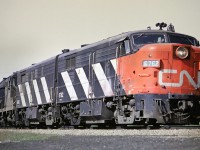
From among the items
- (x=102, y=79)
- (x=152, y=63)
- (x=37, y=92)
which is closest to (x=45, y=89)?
(x=37, y=92)

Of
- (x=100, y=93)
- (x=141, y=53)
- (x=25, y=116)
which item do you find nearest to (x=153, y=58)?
(x=141, y=53)

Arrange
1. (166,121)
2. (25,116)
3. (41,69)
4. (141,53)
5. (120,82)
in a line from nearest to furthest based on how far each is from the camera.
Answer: (166,121)
(141,53)
(120,82)
(41,69)
(25,116)

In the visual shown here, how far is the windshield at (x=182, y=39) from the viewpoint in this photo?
524 inches

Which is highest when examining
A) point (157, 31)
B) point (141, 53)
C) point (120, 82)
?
point (157, 31)

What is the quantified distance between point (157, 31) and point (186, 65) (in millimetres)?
1656

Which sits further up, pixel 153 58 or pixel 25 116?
pixel 153 58

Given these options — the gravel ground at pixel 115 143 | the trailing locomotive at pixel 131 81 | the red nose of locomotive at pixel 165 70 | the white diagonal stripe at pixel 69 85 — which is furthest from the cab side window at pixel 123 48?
the gravel ground at pixel 115 143

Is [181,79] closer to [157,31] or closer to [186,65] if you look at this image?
[186,65]

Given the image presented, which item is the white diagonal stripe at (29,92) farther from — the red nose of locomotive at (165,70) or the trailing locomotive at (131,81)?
the red nose of locomotive at (165,70)

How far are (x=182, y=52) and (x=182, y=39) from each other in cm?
132

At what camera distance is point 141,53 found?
12.5 m

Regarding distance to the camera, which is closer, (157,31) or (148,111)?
(148,111)

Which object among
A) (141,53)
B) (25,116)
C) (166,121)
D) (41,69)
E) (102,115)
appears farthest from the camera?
(25,116)

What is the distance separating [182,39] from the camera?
45.1ft
